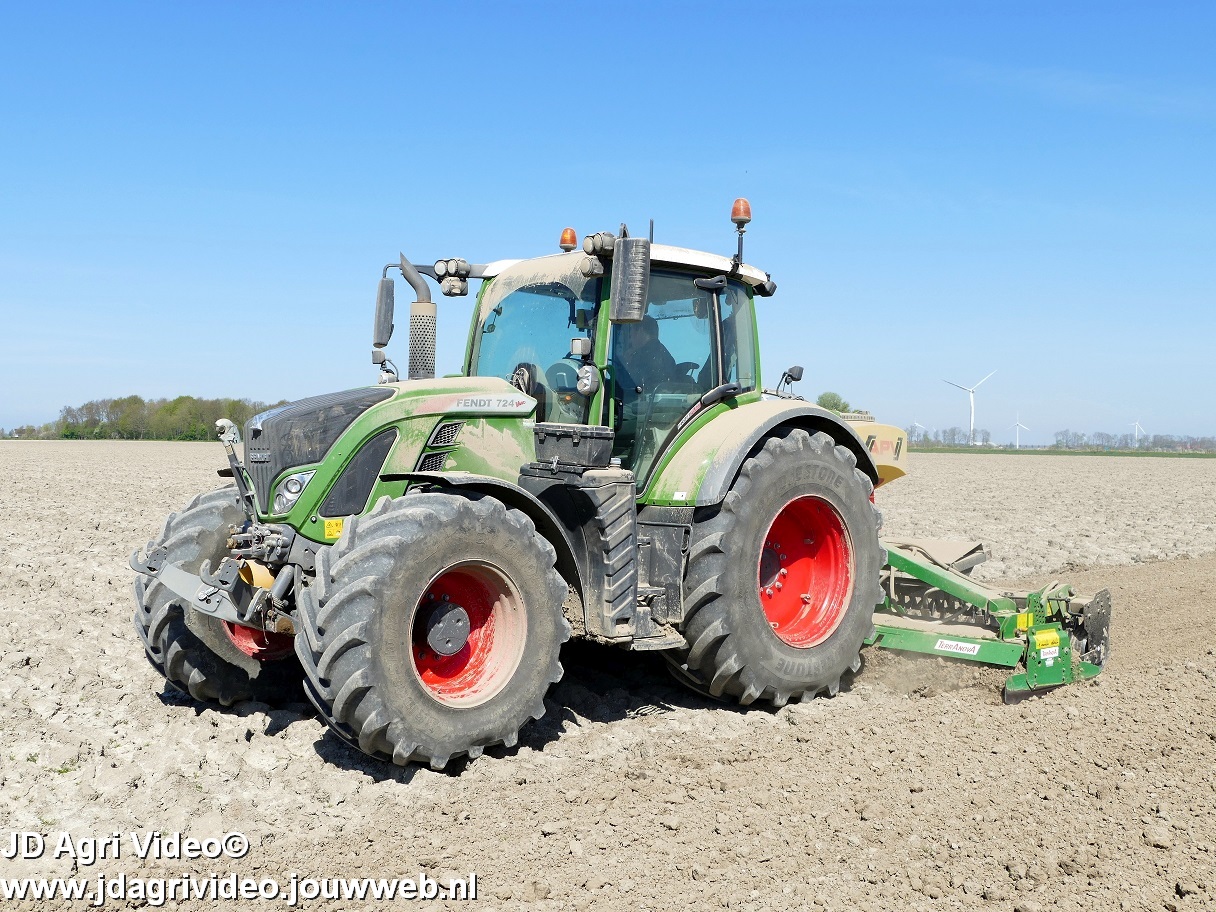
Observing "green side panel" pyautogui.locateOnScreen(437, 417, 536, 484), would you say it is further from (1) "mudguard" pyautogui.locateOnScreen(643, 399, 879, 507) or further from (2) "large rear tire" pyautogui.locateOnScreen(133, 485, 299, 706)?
(2) "large rear tire" pyautogui.locateOnScreen(133, 485, 299, 706)

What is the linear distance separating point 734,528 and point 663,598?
0.56 meters

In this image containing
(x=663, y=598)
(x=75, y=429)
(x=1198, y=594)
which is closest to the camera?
(x=663, y=598)

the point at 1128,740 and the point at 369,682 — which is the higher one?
the point at 369,682

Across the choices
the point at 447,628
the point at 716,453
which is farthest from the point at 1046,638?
the point at 447,628

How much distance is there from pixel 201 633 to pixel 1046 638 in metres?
5.02

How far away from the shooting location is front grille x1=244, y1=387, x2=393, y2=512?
16.8 feet

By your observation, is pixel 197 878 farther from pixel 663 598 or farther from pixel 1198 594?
pixel 1198 594

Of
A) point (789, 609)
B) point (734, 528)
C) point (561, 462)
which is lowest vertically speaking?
point (789, 609)

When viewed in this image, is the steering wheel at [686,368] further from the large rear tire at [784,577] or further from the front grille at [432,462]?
the front grille at [432,462]

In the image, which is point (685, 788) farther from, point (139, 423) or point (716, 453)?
point (139, 423)

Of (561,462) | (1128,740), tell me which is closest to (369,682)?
(561,462)

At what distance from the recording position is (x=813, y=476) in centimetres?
618

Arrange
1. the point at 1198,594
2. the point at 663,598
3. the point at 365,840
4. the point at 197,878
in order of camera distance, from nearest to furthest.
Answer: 1. the point at 197,878
2. the point at 365,840
3. the point at 663,598
4. the point at 1198,594

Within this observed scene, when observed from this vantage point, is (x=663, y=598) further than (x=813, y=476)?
No
